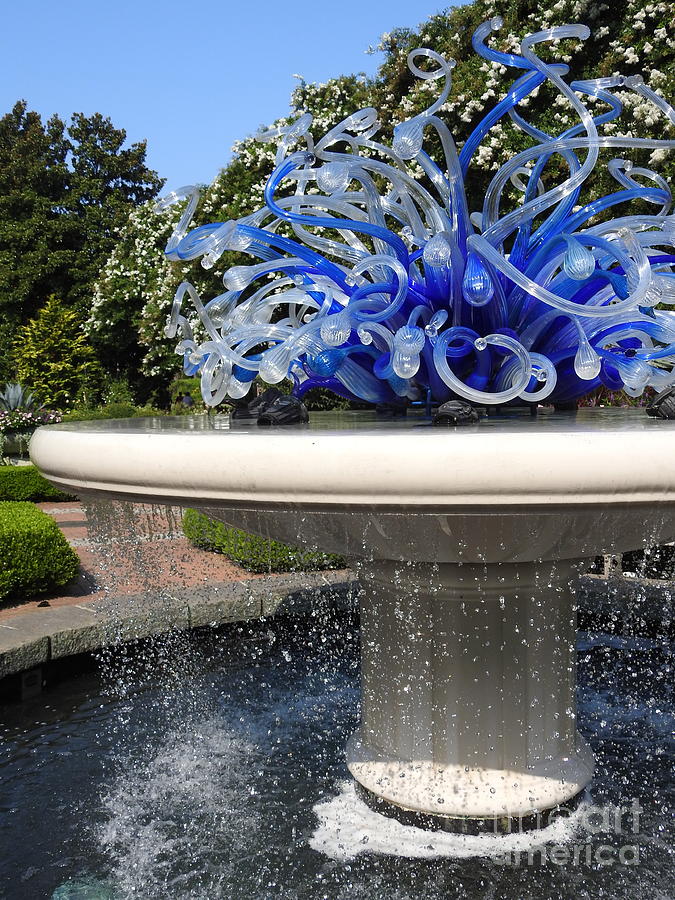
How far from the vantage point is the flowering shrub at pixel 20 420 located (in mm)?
17438

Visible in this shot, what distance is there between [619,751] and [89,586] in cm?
422

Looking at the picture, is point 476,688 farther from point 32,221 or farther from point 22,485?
point 32,221

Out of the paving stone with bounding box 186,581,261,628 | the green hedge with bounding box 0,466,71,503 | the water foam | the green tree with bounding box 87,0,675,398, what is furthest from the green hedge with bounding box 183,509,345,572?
the green tree with bounding box 87,0,675,398

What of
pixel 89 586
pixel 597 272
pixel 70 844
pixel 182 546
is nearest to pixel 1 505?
pixel 89 586

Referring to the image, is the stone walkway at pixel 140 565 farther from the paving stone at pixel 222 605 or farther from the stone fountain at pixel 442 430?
the stone fountain at pixel 442 430

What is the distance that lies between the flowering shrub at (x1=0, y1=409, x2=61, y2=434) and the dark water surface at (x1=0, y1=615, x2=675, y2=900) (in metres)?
13.9

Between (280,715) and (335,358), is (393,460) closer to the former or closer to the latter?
(335,358)

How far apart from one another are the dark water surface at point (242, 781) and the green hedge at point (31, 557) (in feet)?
4.45

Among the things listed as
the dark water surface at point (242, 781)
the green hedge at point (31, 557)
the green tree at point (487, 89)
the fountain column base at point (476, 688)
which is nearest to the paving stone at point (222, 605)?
the dark water surface at point (242, 781)

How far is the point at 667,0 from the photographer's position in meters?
10.4

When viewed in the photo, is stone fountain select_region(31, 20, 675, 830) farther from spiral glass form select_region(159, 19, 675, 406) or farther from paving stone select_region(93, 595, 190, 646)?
paving stone select_region(93, 595, 190, 646)

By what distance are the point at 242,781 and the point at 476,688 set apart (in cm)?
116

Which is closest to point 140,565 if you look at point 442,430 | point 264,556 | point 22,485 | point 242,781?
point 242,781

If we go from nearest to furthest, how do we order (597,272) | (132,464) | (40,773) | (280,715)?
1. (132,464)
2. (597,272)
3. (40,773)
4. (280,715)
